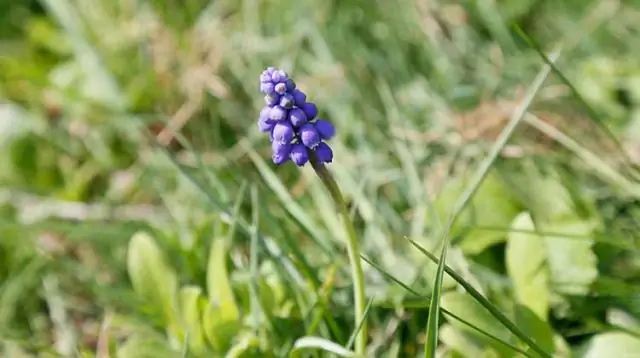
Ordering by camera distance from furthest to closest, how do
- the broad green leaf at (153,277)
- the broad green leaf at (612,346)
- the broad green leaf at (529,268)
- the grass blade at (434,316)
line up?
1. the broad green leaf at (153,277)
2. the broad green leaf at (529,268)
3. the broad green leaf at (612,346)
4. the grass blade at (434,316)

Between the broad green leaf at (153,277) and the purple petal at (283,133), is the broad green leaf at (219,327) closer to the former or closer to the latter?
the broad green leaf at (153,277)

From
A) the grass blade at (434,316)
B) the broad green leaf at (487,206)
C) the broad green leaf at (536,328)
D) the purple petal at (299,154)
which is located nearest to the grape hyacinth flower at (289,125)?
the purple petal at (299,154)

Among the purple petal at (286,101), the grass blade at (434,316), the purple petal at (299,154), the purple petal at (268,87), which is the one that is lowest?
the grass blade at (434,316)

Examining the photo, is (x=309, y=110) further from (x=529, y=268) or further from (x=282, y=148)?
(x=529, y=268)

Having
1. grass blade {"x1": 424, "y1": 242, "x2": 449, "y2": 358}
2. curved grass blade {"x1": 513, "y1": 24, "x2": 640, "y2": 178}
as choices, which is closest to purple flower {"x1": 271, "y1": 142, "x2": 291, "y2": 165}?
grass blade {"x1": 424, "y1": 242, "x2": 449, "y2": 358}

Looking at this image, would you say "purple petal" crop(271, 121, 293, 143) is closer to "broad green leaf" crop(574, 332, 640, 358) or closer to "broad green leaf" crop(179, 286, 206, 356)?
"broad green leaf" crop(179, 286, 206, 356)

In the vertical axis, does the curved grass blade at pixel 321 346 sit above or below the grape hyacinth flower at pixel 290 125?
below

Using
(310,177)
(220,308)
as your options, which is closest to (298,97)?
(220,308)
